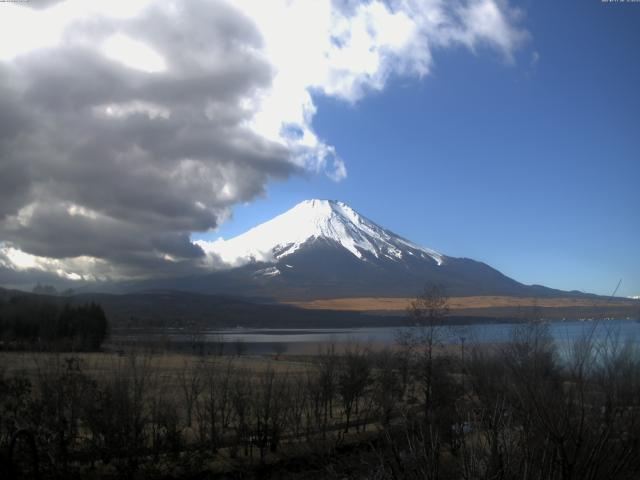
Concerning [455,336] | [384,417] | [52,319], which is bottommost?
[52,319]

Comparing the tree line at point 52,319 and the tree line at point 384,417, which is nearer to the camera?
the tree line at point 384,417

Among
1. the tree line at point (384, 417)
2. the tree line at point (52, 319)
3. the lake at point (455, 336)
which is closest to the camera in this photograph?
the tree line at point (384, 417)

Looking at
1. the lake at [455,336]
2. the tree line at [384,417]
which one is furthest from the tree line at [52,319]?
the tree line at [384,417]

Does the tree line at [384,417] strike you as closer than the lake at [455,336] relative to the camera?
Yes

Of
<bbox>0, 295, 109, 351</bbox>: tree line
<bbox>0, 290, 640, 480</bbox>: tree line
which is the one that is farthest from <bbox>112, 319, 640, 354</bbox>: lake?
<bbox>0, 295, 109, 351</bbox>: tree line

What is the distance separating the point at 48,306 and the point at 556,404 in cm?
8854

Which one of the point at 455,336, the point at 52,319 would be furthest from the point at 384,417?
the point at 52,319

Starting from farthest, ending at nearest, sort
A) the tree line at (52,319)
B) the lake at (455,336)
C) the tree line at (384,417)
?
the tree line at (52,319) → the lake at (455,336) → the tree line at (384,417)

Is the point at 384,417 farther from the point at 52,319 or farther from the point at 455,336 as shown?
the point at 52,319

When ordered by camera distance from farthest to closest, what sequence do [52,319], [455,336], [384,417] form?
1. [52,319]
2. [455,336]
3. [384,417]

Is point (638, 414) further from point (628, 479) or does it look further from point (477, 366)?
point (477, 366)

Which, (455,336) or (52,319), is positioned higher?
(455,336)

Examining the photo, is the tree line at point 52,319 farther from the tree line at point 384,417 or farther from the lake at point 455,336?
the tree line at point 384,417

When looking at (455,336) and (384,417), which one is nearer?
(384,417)
